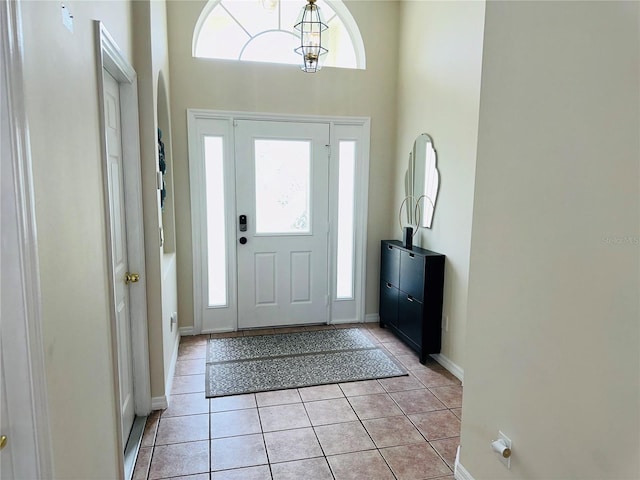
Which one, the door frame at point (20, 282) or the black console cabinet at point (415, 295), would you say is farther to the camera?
the black console cabinet at point (415, 295)

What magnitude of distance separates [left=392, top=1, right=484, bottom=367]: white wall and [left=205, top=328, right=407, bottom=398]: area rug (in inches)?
25.6

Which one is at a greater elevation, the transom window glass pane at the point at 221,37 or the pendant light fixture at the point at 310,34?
the transom window glass pane at the point at 221,37

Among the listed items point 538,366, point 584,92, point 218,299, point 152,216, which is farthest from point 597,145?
point 218,299

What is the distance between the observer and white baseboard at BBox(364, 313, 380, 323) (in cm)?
443

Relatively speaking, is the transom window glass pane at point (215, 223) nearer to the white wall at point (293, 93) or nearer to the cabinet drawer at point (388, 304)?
the white wall at point (293, 93)

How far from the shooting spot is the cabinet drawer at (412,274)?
336 cm

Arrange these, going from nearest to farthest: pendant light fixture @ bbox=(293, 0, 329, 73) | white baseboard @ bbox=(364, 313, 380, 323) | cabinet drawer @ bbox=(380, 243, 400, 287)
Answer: pendant light fixture @ bbox=(293, 0, 329, 73) → cabinet drawer @ bbox=(380, 243, 400, 287) → white baseboard @ bbox=(364, 313, 380, 323)

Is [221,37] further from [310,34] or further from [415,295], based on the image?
[415,295]

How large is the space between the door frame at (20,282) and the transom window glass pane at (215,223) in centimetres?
291

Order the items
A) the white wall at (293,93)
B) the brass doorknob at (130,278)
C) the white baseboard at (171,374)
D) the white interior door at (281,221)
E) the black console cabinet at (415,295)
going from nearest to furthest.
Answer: the brass doorknob at (130,278), the white baseboard at (171,374), the black console cabinet at (415,295), the white wall at (293,93), the white interior door at (281,221)

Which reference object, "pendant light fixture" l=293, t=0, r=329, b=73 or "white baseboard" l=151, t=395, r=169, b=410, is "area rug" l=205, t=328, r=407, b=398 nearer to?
"white baseboard" l=151, t=395, r=169, b=410

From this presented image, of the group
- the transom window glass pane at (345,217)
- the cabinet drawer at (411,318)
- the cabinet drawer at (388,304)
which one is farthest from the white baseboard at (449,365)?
the transom window glass pane at (345,217)

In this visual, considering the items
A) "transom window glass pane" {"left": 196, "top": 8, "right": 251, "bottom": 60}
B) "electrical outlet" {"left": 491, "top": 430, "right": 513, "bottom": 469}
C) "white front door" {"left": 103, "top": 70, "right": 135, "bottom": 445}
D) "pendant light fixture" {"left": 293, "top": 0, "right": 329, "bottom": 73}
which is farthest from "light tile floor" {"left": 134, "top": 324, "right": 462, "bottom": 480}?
"transom window glass pane" {"left": 196, "top": 8, "right": 251, "bottom": 60}

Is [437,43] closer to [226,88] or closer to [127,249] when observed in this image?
[226,88]
